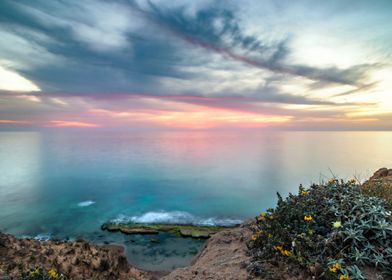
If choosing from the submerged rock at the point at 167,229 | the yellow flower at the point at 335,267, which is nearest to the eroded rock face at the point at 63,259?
the yellow flower at the point at 335,267

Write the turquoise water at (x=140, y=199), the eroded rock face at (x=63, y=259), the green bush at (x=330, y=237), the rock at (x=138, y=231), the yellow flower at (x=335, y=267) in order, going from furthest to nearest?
the rock at (x=138, y=231) → the turquoise water at (x=140, y=199) → the eroded rock face at (x=63, y=259) → the green bush at (x=330, y=237) → the yellow flower at (x=335, y=267)

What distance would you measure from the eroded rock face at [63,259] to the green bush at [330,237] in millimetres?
3483

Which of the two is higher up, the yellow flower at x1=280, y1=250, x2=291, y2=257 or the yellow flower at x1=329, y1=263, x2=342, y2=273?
the yellow flower at x1=329, y1=263, x2=342, y2=273

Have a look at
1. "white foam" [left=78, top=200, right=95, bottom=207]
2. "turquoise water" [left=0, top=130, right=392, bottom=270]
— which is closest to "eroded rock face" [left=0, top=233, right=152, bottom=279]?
"turquoise water" [left=0, top=130, right=392, bottom=270]

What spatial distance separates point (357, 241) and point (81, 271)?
5884 millimetres

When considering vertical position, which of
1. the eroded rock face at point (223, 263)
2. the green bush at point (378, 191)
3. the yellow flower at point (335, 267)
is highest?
the green bush at point (378, 191)

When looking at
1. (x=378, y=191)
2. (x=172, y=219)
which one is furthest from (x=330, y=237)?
(x=172, y=219)

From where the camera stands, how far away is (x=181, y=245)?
15.2 metres

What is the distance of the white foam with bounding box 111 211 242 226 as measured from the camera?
19688 mm

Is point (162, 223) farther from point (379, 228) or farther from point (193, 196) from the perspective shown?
point (379, 228)

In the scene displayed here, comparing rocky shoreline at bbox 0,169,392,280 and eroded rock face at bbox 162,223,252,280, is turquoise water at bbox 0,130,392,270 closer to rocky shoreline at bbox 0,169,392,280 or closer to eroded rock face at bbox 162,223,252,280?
eroded rock face at bbox 162,223,252,280

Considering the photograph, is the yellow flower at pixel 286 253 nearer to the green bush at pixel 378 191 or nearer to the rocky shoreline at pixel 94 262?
the rocky shoreline at pixel 94 262

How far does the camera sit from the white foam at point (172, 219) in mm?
19688

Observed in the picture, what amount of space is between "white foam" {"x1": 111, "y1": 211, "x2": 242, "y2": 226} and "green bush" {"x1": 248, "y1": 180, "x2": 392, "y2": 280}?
1498 centimetres
